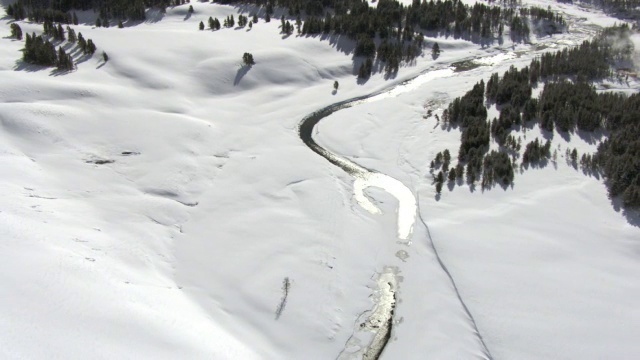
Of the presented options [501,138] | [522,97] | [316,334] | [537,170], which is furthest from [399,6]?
[316,334]

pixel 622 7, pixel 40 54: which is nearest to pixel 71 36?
pixel 40 54

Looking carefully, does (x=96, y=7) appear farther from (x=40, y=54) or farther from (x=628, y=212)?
(x=628, y=212)

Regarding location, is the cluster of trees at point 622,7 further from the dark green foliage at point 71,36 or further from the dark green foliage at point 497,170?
the dark green foliage at point 71,36

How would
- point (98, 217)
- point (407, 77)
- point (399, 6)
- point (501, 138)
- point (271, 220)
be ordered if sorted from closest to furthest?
point (98, 217) → point (271, 220) → point (501, 138) → point (407, 77) → point (399, 6)

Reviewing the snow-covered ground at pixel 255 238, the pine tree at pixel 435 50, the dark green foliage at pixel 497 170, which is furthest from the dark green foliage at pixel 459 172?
the pine tree at pixel 435 50

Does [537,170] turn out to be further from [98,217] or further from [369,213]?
[98,217]

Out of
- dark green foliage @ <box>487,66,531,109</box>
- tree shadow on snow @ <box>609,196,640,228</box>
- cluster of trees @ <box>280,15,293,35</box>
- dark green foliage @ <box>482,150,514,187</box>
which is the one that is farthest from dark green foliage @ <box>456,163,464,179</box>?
cluster of trees @ <box>280,15,293,35</box>

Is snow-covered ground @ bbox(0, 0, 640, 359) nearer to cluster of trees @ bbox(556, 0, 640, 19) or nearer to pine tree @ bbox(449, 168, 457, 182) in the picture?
pine tree @ bbox(449, 168, 457, 182)
